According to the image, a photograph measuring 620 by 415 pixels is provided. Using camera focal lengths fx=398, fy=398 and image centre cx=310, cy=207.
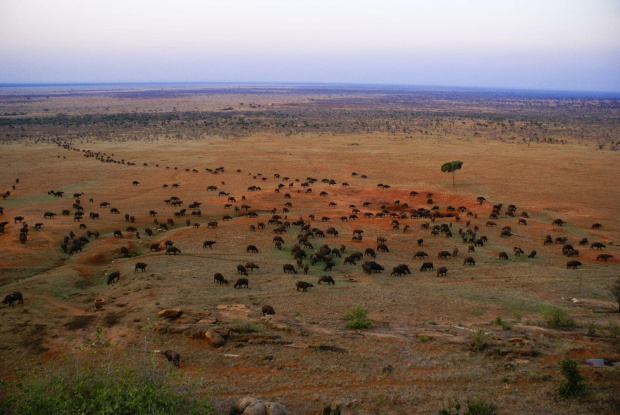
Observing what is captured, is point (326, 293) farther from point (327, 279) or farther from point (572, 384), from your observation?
point (572, 384)

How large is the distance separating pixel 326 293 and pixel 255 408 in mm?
9487

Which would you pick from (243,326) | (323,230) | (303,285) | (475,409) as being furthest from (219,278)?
(475,409)

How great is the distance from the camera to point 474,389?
10.1m

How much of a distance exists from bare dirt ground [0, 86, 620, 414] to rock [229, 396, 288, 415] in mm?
650

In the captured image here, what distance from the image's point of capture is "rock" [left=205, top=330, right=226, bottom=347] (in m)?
12.5

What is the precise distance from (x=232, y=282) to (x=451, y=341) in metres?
10.7

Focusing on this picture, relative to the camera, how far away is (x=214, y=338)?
1260 centimetres

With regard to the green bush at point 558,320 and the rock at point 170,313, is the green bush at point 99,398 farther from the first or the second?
the green bush at point 558,320

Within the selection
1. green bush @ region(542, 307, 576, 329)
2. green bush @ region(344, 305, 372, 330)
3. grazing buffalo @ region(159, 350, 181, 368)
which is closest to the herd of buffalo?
green bush @ region(344, 305, 372, 330)

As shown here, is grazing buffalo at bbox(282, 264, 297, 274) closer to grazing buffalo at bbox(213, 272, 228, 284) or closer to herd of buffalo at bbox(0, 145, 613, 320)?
herd of buffalo at bbox(0, 145, 613, 320)

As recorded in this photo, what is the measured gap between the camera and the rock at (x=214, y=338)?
12516 mm

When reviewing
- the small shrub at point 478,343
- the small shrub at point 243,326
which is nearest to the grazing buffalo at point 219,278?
the small shrub at point 243,326

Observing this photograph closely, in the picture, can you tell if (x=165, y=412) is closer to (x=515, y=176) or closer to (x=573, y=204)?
(x=573, y=204)

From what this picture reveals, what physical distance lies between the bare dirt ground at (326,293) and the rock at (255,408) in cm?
65
